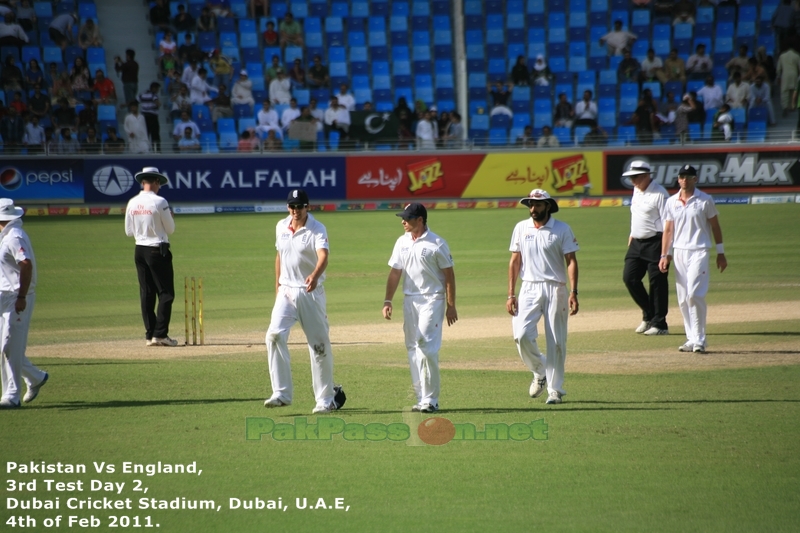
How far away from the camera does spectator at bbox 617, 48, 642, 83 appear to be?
32250 millimetres

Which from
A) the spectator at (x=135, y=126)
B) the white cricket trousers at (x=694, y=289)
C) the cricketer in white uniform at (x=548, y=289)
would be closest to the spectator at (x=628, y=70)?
the spectator at (x=135, y=126)

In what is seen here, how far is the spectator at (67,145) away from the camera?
27.5 meters

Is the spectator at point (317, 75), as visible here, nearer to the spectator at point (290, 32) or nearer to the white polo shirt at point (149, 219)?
the spectator at point (290, 32)

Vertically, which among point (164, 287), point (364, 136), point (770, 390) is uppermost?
point (364, 136)

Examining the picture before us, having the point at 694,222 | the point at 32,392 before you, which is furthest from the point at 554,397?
the point at 32,392

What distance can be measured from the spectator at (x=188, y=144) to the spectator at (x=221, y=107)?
8.42 ft

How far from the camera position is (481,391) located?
10.2 metres

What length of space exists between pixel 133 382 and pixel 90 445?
9.14 ft

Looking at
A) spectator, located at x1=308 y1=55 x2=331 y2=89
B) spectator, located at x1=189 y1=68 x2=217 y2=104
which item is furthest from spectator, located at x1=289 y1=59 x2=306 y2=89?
spectator, located at x1=189 y1=68 x2=217 y2=104

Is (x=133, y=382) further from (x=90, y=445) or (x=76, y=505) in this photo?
(x=76, y=505)

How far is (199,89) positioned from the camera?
30750mm

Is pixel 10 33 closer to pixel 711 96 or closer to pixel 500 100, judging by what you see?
pixel 500 100

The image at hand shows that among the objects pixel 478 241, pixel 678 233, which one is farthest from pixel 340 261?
pixel 678 233

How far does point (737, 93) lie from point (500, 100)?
7.62 meters
